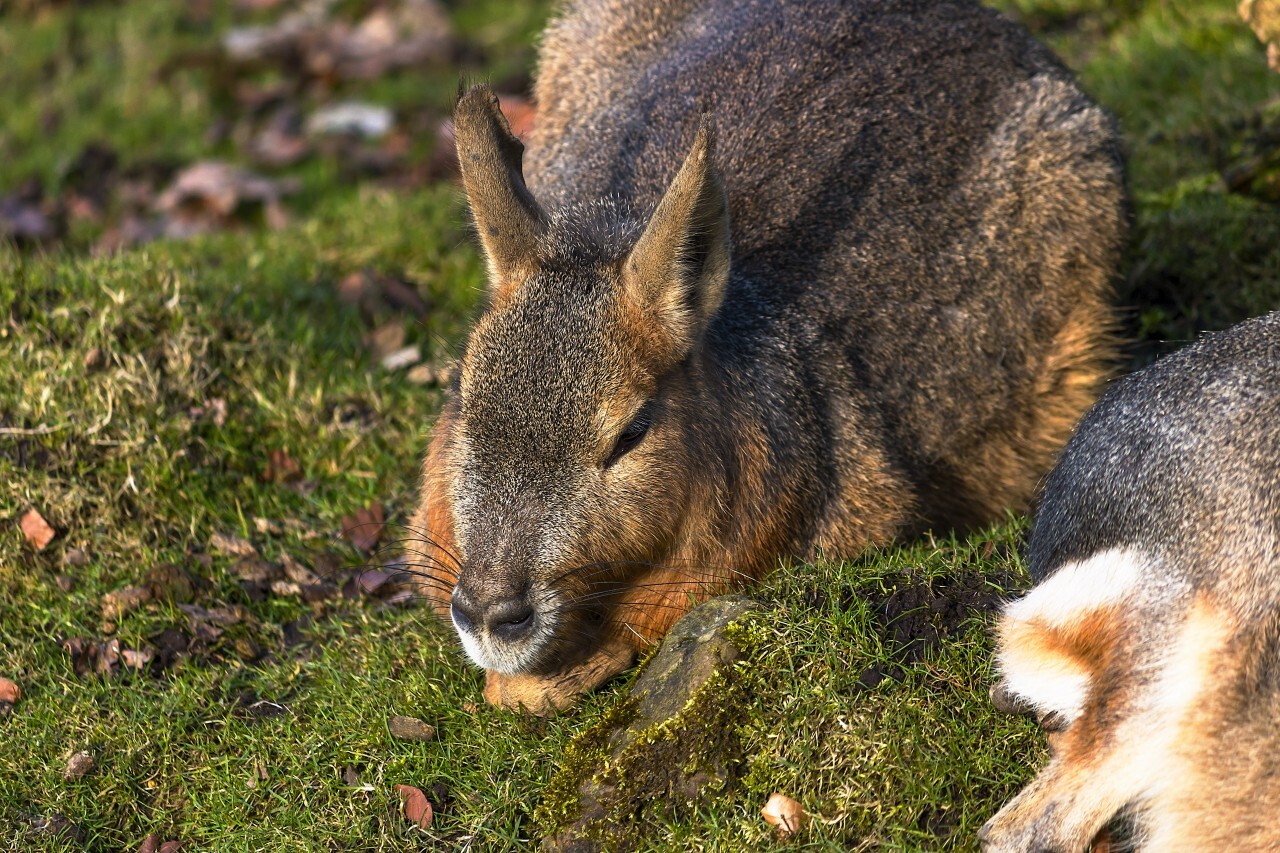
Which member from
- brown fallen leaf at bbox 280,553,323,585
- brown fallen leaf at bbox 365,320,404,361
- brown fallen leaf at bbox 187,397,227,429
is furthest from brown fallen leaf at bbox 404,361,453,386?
brown fallen leaf at bbox 280,553,323,585

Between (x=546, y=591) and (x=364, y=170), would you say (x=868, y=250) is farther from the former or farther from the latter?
(x=364, y=170)

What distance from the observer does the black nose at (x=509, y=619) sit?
363 centimetres

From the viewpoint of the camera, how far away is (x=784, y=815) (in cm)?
342

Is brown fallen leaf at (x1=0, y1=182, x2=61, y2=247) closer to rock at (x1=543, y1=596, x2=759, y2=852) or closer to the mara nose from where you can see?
the mara nose

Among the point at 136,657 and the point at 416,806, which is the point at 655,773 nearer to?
the point at 416,806

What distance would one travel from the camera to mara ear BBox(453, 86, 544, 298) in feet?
13.3

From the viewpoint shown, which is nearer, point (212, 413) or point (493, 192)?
point (493, 192)

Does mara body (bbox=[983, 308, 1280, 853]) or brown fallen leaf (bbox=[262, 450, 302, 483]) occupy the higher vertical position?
mara body (bbox=[983, 308, 1280, 853])

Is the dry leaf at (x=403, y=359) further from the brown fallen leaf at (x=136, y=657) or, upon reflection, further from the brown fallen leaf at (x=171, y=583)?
the brown fallen leaf at (x=136, y=657)

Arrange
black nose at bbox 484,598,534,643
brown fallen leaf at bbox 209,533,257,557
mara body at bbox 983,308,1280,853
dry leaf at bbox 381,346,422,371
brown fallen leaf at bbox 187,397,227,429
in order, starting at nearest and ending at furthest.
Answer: mara body at bbox 983,308,1280,853
black nose at bbox 484,598,534,643
brown fallen leaf at bbox 209,533,257,557
brown fallen leaf at bbox 187,397,227,429
dry leaf at bbox 381,346,422,371

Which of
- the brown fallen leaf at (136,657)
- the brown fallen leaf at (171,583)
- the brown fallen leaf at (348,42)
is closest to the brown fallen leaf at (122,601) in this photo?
the brown fallen leaf at (171,583)

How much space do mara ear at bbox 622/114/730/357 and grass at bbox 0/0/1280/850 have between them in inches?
32.4

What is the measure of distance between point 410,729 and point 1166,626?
208 centimetres

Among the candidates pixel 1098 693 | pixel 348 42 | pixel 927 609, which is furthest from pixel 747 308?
pixel 348 42
